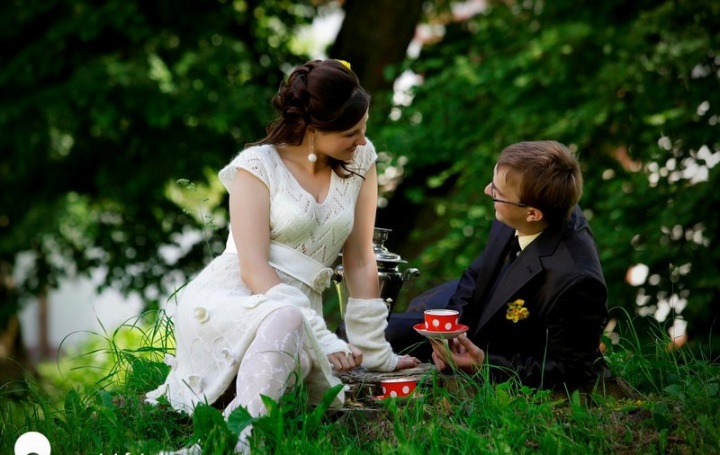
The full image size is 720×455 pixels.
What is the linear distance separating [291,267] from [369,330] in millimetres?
429

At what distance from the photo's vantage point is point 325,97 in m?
3.58

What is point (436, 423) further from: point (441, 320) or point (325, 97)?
point (325, 97)

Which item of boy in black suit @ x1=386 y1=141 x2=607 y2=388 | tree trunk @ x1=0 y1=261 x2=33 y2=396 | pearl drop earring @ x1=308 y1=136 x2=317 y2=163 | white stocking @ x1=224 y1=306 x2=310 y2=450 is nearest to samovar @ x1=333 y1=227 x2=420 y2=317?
boy in black suit @ x1=386 y1=141 x2=607 y2=388

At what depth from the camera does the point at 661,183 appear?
6.16m

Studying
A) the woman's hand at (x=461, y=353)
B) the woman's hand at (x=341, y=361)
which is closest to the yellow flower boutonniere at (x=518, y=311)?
the woman's hand at (x=461, y=353)

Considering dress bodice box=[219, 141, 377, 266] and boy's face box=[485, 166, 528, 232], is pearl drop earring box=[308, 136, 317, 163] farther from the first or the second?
boy's face box=[485, 166, 528, 232]

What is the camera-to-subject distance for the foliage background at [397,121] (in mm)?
6215

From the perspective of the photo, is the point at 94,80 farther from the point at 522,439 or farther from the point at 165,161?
the point at 522,439

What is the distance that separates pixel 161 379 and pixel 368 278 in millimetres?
1052

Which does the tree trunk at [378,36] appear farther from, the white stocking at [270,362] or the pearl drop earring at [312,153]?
the white stocking at [270,362]

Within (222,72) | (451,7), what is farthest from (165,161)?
(451,7)

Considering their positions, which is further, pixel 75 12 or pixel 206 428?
pixel 75 12

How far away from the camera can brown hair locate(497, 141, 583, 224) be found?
12.1 ft

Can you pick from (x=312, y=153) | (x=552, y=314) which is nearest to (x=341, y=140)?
(x=312, y=153)
